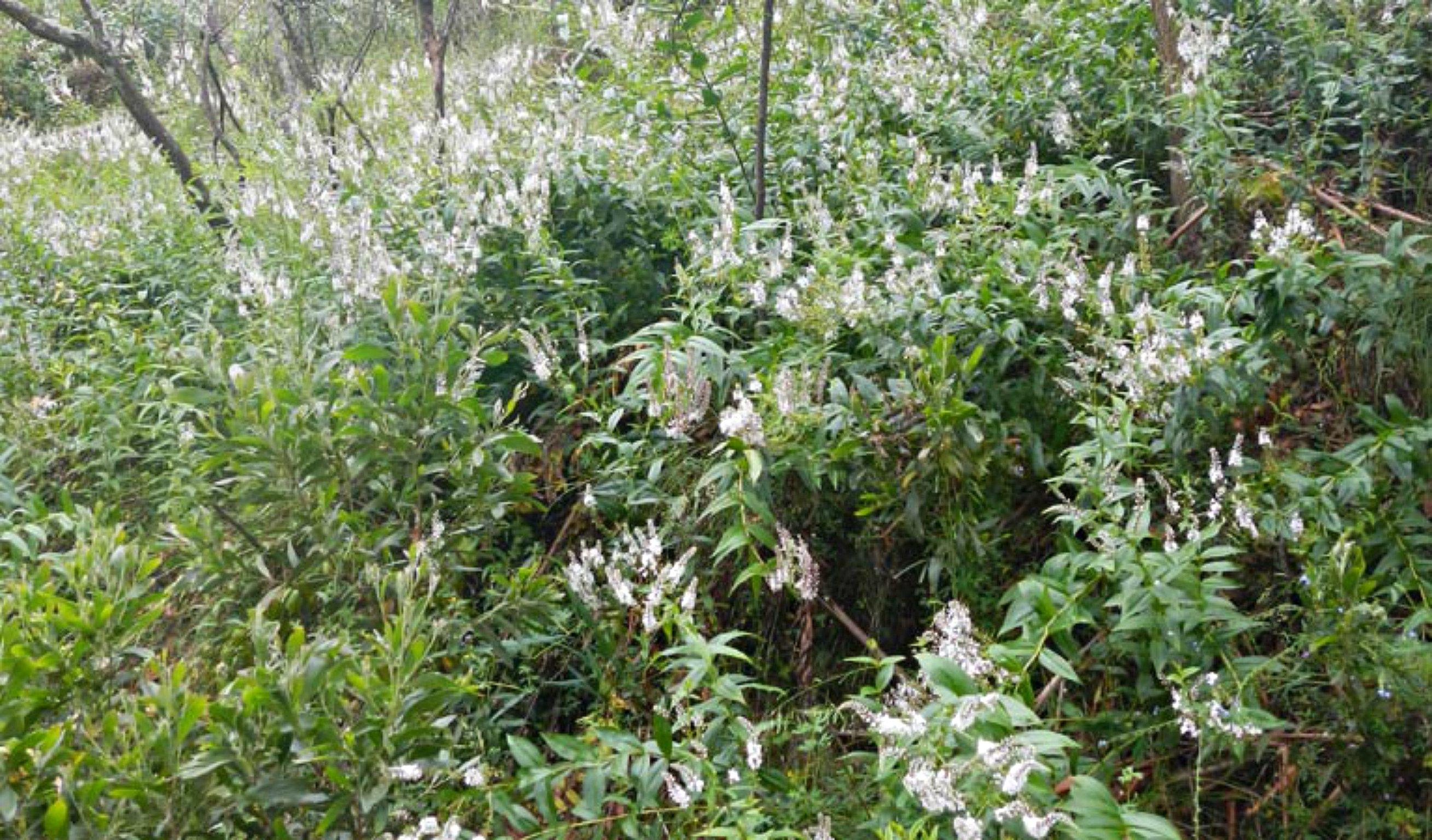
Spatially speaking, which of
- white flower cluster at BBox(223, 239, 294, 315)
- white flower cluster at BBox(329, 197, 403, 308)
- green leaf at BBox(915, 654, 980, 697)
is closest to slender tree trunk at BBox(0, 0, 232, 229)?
white flower cluster at BBox(223, 239, 294, 315)

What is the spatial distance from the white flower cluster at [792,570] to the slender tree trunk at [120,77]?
4.34 m

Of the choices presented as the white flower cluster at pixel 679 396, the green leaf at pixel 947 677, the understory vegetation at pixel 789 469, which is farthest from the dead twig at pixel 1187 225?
the green leaf at pixel 947 677

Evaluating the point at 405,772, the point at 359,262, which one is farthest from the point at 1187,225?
the point at 405,772

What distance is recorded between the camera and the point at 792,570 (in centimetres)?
294

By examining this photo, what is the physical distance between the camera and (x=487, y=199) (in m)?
4.66

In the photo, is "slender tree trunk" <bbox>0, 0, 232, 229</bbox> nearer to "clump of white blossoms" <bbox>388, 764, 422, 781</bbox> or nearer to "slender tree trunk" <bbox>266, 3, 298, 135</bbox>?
"slender tree trunk" <bbox>266, 3, 298, 135</bbox>

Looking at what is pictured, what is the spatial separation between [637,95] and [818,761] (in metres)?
3.36

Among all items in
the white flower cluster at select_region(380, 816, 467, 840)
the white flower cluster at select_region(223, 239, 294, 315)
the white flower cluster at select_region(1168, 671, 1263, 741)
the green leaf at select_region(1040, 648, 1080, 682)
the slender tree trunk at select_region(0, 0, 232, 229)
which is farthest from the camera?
the slender tree trunk at select_region(0, 0, 232, 229)

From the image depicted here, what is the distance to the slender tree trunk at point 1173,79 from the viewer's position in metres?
4.09

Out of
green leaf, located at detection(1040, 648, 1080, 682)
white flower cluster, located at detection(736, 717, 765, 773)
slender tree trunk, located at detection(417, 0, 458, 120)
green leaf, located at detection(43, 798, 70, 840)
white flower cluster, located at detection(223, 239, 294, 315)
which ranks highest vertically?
slender tree trunk, located at detection(417, 0, 458, 120)

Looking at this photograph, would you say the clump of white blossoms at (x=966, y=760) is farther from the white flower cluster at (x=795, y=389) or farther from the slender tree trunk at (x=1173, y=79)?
the slender tree trunk at (x=1173, y=79)

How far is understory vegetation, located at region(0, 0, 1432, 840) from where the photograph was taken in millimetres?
2457

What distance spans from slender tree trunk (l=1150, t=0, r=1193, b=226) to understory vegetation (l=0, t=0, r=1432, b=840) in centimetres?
3

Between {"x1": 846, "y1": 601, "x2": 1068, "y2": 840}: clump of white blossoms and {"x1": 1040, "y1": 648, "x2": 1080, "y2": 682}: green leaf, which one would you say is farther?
{"x1": 1040, "y1": 648, "x2": 1080, "y2": 682}: green leaf
